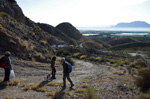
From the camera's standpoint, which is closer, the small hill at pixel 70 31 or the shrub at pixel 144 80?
the shrub at pixel 144 80

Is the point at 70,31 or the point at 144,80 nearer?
the point at 144,80

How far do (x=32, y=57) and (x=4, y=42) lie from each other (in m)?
3.21

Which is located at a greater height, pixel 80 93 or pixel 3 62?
pixel 3 62

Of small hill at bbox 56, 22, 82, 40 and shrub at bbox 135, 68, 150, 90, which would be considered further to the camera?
small hill at bbox 56, 22, 82, 40

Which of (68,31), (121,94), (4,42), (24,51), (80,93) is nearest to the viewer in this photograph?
(80,93)

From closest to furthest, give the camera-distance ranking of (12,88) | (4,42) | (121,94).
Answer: (12,88) < (121,94) < (4,42)

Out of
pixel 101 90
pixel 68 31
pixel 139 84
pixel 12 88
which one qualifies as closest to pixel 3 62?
pixel 12 88

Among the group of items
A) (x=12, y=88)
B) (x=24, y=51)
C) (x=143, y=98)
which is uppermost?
(x=24, y=51)

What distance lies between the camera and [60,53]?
101 feet

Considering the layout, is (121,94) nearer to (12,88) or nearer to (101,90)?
(101,90)

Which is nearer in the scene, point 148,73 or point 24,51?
point 148,73

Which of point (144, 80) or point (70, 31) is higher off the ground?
point (70, 31)

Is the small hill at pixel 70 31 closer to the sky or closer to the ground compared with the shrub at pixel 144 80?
closer to the sky

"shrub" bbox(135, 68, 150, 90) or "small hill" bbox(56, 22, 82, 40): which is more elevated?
"small hill" bbox(56, 22, 82, 40)
